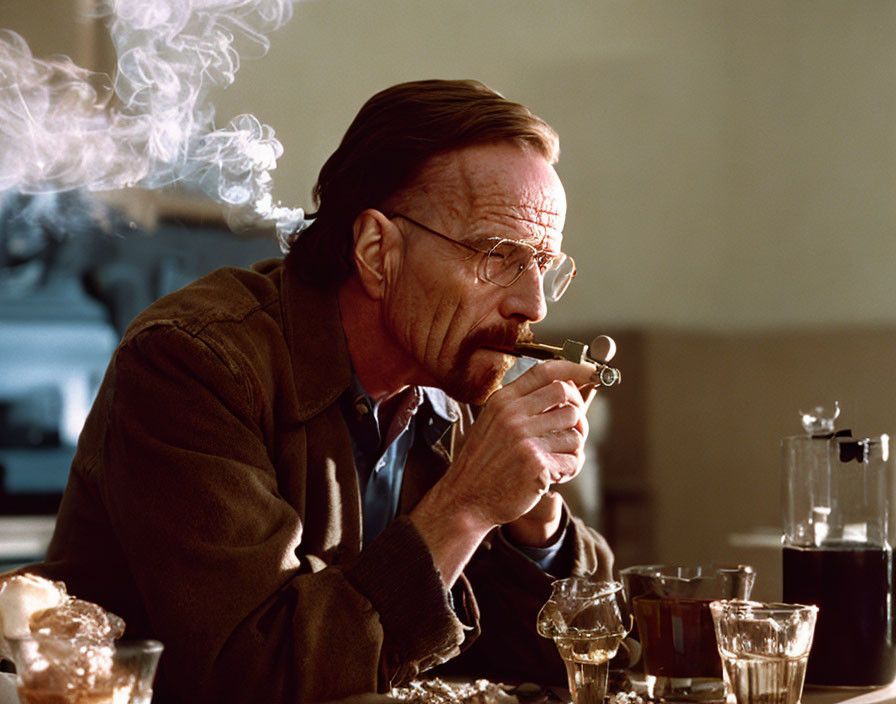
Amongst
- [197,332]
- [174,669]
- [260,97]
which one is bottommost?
[174,669]

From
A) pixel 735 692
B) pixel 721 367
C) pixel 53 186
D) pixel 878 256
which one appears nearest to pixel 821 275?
pixel 878 256

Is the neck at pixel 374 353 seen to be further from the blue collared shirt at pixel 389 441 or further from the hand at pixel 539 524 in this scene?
the hand at pixel 539 524

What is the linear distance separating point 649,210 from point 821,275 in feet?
2.07

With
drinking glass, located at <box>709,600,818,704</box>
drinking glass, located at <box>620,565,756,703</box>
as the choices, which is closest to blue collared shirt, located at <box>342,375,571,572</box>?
drinking glass, located at <box>620,565,756,703</box>

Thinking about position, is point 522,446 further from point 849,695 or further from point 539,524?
point 849,695

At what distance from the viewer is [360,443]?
1.64 meters

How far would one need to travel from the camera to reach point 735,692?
3.59ft

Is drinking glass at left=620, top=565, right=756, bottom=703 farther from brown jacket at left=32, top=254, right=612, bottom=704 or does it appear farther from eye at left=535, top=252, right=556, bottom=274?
eye at left=535, top=252, right=556, bottom=274

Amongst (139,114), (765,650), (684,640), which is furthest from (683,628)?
(139,114)

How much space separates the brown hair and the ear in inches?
1.7

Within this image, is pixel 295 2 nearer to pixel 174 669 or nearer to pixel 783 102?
pixel 783 102

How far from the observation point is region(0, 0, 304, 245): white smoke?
8.21 ft

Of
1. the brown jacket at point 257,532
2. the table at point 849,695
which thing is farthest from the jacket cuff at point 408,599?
the table at point 849,695

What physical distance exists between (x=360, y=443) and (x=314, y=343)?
194 mm
